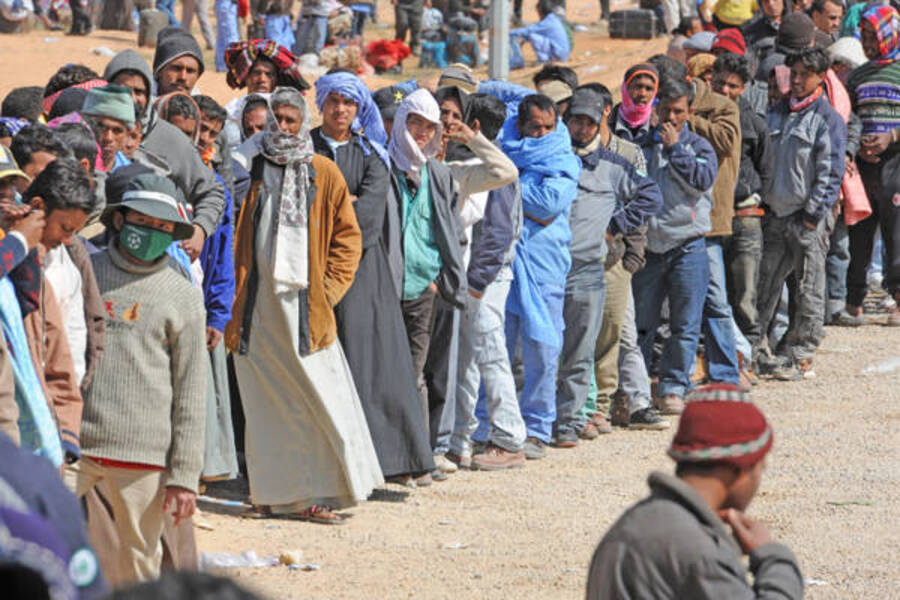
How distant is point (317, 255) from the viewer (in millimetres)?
7574

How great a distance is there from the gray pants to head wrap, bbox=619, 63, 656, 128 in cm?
179

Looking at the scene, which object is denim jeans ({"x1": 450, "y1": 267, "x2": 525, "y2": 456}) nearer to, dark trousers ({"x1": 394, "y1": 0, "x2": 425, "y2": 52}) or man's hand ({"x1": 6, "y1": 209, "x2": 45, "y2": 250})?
man's hand ({"x1": 6, "y1": 209, "x2": 45, "y2": 250})

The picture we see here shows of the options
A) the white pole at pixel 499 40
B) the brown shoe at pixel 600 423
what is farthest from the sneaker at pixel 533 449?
the white pole at pixel 499 40

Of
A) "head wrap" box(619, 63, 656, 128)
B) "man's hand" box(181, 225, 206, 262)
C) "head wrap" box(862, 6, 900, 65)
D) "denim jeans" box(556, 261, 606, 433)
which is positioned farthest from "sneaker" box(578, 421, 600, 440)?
"head wrap" box(862, 6, 900, 65)

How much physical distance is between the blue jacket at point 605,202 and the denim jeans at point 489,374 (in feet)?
2.43

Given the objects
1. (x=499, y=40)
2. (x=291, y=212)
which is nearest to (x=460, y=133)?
(x=291, y=212)

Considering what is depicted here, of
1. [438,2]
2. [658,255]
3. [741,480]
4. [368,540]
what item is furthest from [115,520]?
[438,2]

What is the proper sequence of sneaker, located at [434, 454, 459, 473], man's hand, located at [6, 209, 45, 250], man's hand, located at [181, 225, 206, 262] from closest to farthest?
man's hand, located at [6, 209, 45, 250] < man's hand, located at [181, 225, 206, 262] < sneaker, located at [434, 454, 459, 473]

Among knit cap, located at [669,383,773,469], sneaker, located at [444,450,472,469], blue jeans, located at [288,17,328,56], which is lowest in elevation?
sneaker, located at [444,450,472,469]

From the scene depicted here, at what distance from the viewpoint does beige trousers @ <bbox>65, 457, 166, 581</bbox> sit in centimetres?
555

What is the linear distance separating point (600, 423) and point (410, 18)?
17.2 metres

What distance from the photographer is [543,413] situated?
947 centimetres

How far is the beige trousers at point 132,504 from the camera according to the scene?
5.55 metres

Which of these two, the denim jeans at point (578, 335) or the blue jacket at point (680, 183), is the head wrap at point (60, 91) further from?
the blue jacket at point (680, 183)
